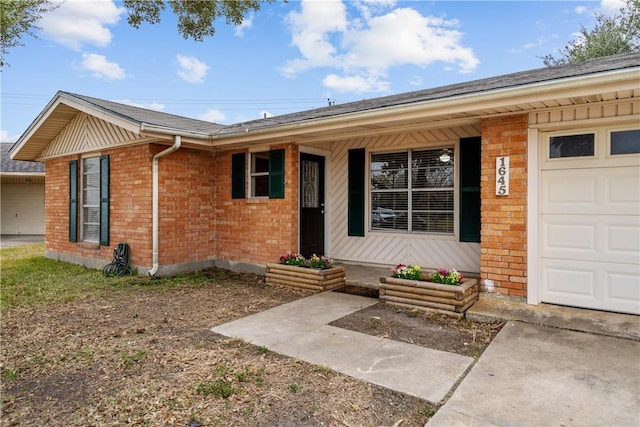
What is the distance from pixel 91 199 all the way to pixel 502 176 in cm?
847

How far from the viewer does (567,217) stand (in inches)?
174

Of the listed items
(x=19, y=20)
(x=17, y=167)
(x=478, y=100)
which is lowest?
(x=478, y=100)

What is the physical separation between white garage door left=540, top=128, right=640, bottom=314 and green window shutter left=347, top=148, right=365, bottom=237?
3.48 m

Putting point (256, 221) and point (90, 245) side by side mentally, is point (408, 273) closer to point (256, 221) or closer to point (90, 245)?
point (256, 221)

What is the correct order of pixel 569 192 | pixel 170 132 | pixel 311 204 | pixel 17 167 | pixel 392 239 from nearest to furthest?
pixel 569 192 < pixel 170 132 < pixel 392 239 < pixel 311 204 < pixel 17 167

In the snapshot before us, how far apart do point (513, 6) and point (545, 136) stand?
5.44m

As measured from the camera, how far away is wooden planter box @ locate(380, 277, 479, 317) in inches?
177

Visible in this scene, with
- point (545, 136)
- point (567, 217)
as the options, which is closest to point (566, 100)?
point (545, 136)

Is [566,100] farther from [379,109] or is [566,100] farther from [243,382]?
[243,382]

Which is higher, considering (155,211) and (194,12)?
(194,12)

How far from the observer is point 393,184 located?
725 cm

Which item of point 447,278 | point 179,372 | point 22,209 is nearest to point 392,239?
point 447,278

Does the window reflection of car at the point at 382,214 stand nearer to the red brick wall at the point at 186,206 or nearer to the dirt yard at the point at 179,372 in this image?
the dirt yard at the point at 179,372

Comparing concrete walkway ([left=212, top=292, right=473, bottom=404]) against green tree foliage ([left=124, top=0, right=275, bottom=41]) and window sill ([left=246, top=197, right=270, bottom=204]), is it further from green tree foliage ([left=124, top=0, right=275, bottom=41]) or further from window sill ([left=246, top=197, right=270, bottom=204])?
green tree foliage ([left=124, top=0, right=275, bottom=41])
